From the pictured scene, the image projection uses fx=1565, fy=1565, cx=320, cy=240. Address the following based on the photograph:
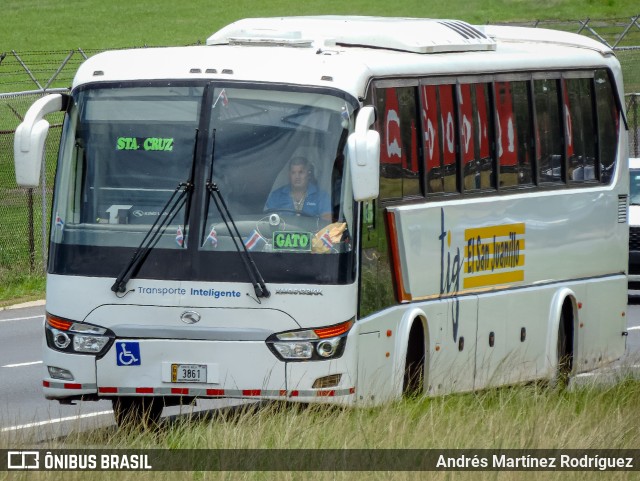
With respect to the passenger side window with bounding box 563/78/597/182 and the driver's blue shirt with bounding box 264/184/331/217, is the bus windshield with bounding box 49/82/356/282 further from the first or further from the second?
the passenger side window with bounding box 563/78/597/182

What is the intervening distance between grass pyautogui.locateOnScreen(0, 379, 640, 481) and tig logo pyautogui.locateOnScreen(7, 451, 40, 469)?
0.91 feet

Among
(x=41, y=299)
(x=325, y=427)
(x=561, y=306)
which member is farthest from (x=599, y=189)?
(x=41, y=299)

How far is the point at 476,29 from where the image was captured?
14.2 meters

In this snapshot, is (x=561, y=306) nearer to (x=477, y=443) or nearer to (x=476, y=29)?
(x=476, y=29)

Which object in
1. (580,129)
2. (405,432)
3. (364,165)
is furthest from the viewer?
(580,129)

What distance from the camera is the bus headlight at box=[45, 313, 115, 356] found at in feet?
36.3

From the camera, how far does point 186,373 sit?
10930 mm

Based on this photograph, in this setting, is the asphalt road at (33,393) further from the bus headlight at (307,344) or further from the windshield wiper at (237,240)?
the windshield wiper at (237,240)

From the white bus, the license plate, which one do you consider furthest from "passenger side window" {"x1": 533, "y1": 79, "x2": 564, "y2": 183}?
the license plate

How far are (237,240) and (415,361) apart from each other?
2.13 metres

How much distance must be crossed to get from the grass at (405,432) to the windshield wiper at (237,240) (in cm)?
84

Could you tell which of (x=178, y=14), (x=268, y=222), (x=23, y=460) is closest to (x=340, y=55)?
(x=268, y=222)

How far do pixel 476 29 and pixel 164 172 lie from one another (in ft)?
13.7

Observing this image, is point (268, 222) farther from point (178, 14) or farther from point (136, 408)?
point (178, 14)
